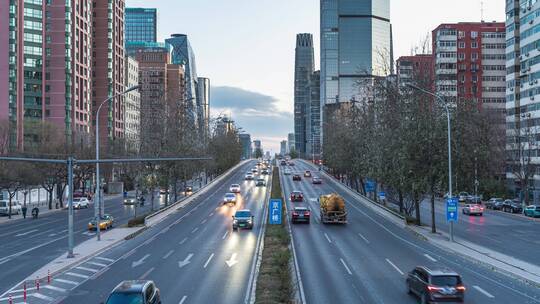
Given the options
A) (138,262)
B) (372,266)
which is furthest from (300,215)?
(138,262)

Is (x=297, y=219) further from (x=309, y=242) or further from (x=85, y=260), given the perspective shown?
(x=85, y=260)

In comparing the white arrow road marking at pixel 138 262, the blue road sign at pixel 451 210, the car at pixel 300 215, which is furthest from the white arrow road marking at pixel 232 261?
the car at pixel 300 215

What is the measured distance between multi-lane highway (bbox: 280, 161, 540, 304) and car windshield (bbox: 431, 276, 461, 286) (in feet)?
5.11

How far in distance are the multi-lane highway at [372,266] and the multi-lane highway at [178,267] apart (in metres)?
3.40

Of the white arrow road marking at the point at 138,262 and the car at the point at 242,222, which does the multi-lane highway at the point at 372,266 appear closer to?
the car at the point at 242,222

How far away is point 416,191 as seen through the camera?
48844mm

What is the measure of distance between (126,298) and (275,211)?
3176 cm

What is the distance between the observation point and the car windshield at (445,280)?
22.6 m

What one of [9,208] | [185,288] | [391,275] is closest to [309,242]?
[391,275]

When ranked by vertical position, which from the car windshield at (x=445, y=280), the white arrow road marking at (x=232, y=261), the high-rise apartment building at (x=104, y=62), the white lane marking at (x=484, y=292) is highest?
the high-rise apartment building at (x=104, y=62)

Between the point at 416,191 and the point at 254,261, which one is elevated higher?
the point at 416,191

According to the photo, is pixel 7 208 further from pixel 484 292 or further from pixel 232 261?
pixel 484 292

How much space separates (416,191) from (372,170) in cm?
919

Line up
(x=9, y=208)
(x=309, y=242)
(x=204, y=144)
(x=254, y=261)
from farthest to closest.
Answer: (x=204, y=144), (x=9, y=208), (x=309, y=242), (x=254, y=261)
